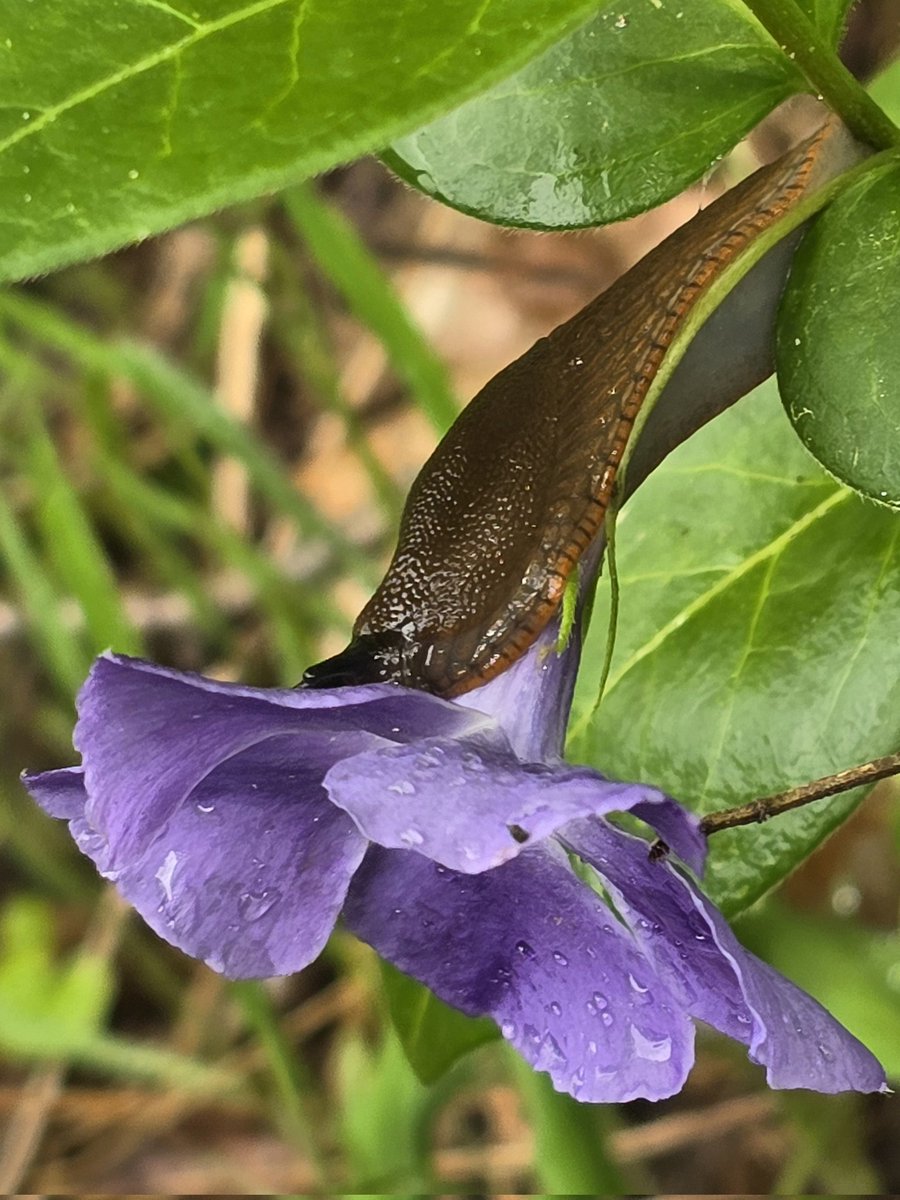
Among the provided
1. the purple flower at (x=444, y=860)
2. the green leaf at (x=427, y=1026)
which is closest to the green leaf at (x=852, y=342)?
the purple flower at (x=444, y=860)

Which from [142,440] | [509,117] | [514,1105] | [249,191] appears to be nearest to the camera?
[249,191]

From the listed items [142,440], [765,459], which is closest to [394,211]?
[142,440]

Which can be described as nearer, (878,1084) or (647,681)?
(878,1084)

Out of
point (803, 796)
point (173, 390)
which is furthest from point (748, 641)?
point (173, 390)

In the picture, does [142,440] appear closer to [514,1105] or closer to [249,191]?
[514,1105]

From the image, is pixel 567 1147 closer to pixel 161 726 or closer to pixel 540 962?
pixel 540 962

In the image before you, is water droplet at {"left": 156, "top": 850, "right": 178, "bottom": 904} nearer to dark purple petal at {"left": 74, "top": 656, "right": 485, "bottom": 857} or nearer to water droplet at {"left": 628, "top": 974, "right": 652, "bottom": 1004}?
dark purple petal at {"left": 74, "top": 656, "right": 485, "bottom": 857}

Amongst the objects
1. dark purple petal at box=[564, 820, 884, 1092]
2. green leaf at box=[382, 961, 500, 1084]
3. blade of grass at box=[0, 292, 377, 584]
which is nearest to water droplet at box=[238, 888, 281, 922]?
dark purple petal at box=[564, 820, 884, 1092]
